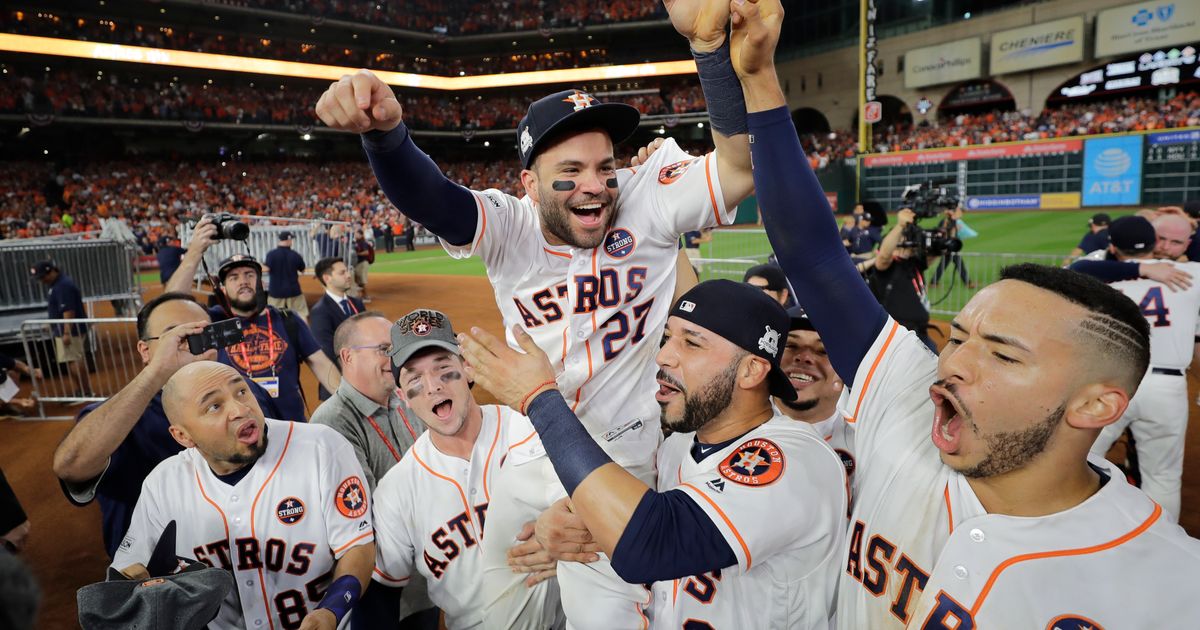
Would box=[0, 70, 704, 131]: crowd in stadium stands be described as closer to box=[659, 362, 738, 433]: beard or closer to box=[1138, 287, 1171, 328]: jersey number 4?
box=[1138, 287, 1171, 328]: jersey number 4

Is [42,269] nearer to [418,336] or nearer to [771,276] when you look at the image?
[418,336]

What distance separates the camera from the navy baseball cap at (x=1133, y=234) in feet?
17.1

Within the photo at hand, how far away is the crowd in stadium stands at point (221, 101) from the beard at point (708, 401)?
121ft

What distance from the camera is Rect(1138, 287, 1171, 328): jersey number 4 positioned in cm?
505

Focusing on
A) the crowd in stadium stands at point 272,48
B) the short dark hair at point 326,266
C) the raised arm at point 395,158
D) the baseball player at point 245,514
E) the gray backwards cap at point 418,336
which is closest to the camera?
the raised arm at point 395,158

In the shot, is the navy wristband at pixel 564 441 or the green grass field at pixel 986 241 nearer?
the navy wristband at pixel 564 441

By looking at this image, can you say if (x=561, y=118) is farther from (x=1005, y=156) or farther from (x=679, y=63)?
(x=679, y=63)

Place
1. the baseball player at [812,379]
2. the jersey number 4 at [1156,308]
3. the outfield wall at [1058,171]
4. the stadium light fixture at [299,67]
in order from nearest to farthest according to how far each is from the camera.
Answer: the baseball player at [812,379]
the jersey number 4 at [1156,308]
the outfield wall at [1058,171]
the stadium light fixture at [299,67]

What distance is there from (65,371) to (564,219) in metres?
12.9

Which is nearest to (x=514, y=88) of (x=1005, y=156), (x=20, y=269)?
(x=1005, y=156)

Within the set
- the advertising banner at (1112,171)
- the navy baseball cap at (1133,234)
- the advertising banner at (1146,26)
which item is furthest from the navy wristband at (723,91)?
the advertising banner at (1146,26)

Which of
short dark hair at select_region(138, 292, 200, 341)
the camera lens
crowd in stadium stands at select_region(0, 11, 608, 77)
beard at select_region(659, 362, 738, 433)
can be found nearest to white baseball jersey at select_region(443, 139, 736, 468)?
beard at select_region(659, 362, 738, 433)

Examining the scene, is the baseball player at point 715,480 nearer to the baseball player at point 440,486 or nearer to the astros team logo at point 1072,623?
the astros team logo at point 1072,623

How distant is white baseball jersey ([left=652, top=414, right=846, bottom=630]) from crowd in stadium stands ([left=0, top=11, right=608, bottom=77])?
44.5m
